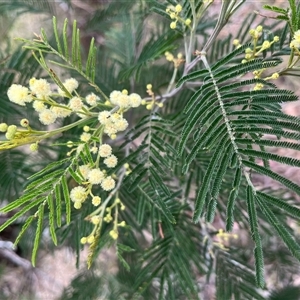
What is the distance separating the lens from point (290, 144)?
0.36 m

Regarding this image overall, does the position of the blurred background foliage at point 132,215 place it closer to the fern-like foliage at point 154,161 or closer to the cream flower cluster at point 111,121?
the fern-like foliage at point 154,161

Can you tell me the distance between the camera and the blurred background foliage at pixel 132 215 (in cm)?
80

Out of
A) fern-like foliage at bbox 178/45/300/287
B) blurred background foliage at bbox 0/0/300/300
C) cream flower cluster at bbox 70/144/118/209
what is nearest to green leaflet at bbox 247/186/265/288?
fern-like foliage at bbox 178/45/300/287

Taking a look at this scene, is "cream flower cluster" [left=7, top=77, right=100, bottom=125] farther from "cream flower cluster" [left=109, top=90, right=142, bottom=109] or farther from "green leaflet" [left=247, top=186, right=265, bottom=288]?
"green leaflet" [left=247, top=186, right=265, bottom=288]

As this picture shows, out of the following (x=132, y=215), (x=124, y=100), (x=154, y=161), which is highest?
(x=124, y=100)

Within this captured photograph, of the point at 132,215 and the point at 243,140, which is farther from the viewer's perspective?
the point at 132,215

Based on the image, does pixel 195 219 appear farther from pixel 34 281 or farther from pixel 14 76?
pixel 34 281

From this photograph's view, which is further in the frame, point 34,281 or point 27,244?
point 34,281

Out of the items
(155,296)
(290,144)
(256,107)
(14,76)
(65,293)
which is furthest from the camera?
(65,293)

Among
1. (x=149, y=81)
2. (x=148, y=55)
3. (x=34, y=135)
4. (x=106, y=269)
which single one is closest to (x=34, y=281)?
(x=106, y=269)

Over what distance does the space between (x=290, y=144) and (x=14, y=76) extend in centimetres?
66

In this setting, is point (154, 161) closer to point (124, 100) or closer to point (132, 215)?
point (124, 100)

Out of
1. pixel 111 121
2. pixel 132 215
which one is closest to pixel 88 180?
pixel 111 121

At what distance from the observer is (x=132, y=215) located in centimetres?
93
